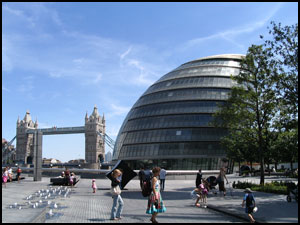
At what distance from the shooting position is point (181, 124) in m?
59.1

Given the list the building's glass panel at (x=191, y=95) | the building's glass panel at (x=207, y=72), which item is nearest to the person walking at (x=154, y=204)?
the building's glass panel at (x=191, y=95)

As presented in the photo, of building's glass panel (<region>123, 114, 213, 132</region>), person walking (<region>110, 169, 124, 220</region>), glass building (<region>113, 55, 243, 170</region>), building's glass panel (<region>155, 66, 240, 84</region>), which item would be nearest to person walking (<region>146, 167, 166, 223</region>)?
person walking (<region>110, 169, 124, 220</region>)

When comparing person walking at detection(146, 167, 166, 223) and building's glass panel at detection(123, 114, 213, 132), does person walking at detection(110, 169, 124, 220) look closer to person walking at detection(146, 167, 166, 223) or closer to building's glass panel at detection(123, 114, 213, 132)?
person walking at detection(146, 167, 166, 223)

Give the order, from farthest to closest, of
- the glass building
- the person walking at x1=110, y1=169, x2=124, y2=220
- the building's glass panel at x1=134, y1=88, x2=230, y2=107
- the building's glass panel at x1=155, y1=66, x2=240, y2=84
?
the building's glass panel at x1=155, y1=66, x2=240, y2=84 < the building's glass panel at x1=134, y1=88, x2=230, y2=107 < the glass building < the person walking at x1=110, y1=169, x2=124, y2=220

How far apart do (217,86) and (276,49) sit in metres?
39.6

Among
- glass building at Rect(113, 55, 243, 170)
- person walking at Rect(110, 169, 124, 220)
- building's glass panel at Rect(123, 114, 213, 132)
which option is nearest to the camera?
person walking at Rect(110, 169, 124, 220)

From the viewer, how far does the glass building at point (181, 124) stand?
58.3 metres

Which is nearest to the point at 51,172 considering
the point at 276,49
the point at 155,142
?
the point at 155,142

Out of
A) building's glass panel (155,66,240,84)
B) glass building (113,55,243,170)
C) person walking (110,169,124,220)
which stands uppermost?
building's glass panel (155,66,240,84)

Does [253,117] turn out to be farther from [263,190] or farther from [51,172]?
[51,172]

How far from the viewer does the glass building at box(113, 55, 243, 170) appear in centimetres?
5831

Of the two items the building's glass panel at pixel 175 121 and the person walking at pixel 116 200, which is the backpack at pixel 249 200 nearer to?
the person walking at pixel 116 200

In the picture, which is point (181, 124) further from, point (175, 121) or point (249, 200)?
point (249, 200)

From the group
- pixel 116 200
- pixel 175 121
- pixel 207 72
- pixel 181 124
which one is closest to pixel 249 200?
pixel 116 200
